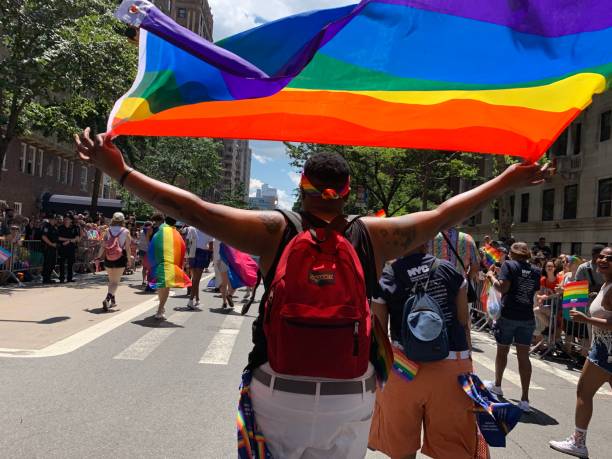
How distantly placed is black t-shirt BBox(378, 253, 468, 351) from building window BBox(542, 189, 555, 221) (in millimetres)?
30428

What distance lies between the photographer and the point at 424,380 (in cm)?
356

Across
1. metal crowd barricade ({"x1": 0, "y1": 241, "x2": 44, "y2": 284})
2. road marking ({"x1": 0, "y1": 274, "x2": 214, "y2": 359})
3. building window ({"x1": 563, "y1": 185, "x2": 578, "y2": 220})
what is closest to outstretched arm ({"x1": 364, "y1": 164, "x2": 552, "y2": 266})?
road marking ({"x1": 0, "y1": 274, "x2": 214, "y2": 359})

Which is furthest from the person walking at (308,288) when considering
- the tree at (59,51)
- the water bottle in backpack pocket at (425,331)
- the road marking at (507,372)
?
the tree at (59,51)

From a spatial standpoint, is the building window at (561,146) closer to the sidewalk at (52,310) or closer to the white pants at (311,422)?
the sidewalk at (52,310)

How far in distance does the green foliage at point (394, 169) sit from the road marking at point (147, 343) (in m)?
15.4

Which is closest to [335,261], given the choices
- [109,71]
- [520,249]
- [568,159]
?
[520,249]

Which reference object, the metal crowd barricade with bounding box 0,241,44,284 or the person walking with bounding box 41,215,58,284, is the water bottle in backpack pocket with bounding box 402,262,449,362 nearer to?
the metal crowd barricade with bounding box 0,241,44,284

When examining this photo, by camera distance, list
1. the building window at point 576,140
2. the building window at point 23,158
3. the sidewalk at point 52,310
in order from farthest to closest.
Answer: the building window at point 23,158, the building window at point 576,140, the sidewalk at point 52,310

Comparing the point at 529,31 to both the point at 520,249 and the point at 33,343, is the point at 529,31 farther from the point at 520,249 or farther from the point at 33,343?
the point at 33,343

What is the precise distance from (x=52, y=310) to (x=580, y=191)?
25540 mm

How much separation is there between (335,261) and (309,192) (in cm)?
37

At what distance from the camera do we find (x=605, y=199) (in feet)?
87.5

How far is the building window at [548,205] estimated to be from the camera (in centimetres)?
3170

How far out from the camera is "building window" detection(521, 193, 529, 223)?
1373 inches
